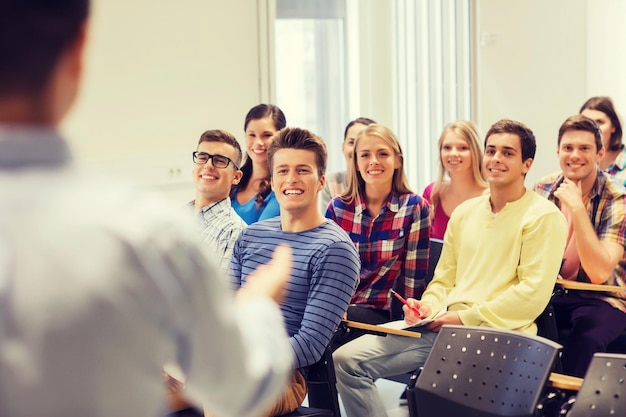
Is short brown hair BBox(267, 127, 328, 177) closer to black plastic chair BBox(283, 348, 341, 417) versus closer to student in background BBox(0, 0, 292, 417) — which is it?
black plastic chair BBox(283, 348, 341, 417)

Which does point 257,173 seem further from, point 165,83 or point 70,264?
point 70,264

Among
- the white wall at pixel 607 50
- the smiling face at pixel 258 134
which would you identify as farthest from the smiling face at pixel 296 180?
the white wall at pixel 607 50

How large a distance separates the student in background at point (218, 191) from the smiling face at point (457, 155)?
102 cm

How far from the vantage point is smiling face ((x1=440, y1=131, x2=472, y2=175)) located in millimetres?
4109

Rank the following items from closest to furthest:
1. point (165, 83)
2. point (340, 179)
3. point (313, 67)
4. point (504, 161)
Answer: point (504, 161) → point (340, 179) → point (165, 83) → point (313, 67)

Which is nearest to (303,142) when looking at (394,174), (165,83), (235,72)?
(394,174)

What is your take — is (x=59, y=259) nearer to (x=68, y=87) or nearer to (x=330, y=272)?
(x=68, y=87)

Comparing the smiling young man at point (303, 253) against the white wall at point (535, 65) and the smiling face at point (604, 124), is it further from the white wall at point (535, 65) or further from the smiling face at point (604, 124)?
the white wall at point (535, 65)

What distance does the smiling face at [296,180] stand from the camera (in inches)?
119

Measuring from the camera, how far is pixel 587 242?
350 cm

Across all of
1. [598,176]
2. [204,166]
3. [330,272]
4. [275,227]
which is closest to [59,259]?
[330,272]

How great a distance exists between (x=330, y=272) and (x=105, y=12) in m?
3.15

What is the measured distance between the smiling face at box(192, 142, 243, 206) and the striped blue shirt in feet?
1.78

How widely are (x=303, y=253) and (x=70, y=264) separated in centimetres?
218
